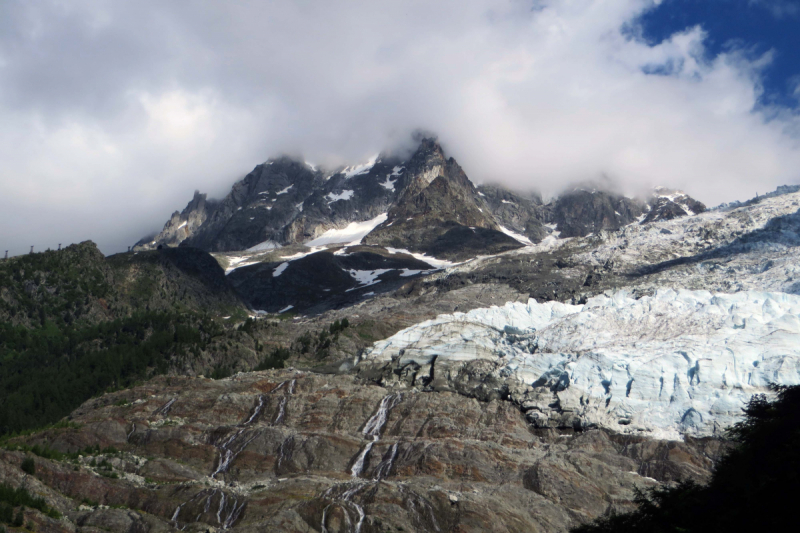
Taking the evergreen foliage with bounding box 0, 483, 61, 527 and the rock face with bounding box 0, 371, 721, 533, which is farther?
the rock face with bounding box 0, 371, 721, 533

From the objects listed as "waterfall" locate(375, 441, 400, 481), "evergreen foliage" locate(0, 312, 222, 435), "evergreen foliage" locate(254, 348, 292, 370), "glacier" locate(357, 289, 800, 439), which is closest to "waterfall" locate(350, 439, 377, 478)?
"waterfall" locate(375, 441, 400, 481)

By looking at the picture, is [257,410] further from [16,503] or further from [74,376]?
[74,376]

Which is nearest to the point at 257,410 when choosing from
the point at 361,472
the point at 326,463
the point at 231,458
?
the point at 231,458

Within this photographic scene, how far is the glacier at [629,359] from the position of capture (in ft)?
352

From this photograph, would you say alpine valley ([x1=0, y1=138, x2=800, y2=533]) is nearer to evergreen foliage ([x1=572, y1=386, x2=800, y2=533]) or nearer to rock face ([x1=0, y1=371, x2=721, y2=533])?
rock face ([x1=0, y1=371, x2=721, y2=533])

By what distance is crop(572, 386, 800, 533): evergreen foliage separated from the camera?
44.3m

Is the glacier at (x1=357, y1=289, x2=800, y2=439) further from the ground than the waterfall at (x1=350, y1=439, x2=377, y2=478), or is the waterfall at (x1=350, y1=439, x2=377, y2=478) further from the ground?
the glacier at (x1=357, y1=289, x2=800, y2=439)

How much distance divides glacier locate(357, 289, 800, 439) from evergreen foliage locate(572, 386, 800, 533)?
4569 cm

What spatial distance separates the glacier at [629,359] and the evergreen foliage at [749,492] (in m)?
45.7

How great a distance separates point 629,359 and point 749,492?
70.8 m

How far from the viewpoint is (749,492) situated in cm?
4694

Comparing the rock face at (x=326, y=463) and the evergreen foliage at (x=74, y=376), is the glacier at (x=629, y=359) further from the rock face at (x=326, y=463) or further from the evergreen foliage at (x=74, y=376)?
the evergreen foliage at (x=74, y=376)

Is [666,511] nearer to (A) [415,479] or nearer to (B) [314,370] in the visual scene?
(A) [415,479]

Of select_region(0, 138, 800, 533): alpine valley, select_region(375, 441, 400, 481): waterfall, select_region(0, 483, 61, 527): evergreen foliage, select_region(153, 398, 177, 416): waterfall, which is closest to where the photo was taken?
select_region(0, 483, 61, 527): evergreen foliage
